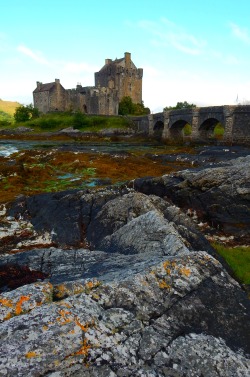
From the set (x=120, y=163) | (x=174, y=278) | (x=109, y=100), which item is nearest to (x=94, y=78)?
(x=109, y=100)

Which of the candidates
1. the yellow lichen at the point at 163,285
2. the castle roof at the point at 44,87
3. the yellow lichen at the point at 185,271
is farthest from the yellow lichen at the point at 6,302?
the castle roof at the point at 44,87

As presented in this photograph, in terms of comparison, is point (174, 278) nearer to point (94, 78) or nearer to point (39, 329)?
point (39, 329)

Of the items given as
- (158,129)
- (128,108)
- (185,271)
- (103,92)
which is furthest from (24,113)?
(185,271)

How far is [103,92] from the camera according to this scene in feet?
349

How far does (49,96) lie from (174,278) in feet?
410

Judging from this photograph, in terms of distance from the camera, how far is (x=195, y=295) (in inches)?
185

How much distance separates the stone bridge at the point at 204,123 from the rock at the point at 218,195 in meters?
39.0

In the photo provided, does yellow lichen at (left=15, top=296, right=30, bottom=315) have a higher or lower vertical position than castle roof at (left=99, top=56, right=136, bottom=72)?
lower

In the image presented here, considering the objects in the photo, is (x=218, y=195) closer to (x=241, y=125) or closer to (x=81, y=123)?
(x=241, y=125)

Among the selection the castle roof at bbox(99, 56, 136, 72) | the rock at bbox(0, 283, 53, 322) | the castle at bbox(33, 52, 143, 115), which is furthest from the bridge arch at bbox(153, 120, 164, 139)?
the rock at bbox(0, 283, 53, 322)

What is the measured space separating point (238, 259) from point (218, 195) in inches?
196

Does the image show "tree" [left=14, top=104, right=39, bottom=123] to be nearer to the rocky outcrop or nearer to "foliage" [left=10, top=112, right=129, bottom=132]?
"foliage" [left=10, top=112, right=129, bottom=132]

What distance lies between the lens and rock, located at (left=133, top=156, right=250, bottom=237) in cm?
1480

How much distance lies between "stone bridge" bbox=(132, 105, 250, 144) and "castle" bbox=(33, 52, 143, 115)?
2579cm
